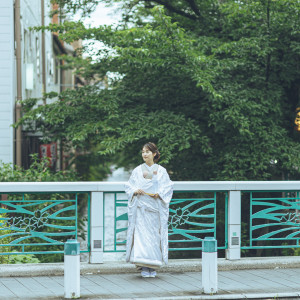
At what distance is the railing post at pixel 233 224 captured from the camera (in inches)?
354

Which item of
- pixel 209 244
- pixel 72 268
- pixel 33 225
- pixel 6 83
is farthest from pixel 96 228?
pixel 6 83

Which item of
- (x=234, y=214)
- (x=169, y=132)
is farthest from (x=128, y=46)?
(x=234, y=214)

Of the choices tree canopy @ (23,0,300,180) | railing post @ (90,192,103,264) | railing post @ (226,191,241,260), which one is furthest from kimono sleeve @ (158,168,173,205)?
tree canopy @ (23,0,300,180)

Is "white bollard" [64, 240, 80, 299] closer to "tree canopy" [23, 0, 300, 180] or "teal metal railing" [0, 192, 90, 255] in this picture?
"teal metal railing" [0, 192, 90, 255]

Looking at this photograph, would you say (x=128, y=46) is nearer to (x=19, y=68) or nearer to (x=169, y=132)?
(x=169, y=132)

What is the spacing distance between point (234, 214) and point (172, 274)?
53.1 inches

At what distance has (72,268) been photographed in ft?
22.0

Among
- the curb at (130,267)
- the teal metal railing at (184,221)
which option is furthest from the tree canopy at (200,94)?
the curb at (130,267)

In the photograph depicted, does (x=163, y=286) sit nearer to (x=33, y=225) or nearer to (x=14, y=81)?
(x=33, y=225)

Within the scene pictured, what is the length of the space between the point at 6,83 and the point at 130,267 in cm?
834

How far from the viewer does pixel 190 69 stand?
13.1 m

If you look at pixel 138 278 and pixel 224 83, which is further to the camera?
pixel 224 83

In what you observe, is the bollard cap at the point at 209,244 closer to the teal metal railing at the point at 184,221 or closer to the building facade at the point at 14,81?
the teal metal railing at the point at 184,221

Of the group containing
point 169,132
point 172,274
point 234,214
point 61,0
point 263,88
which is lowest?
point 172,274
